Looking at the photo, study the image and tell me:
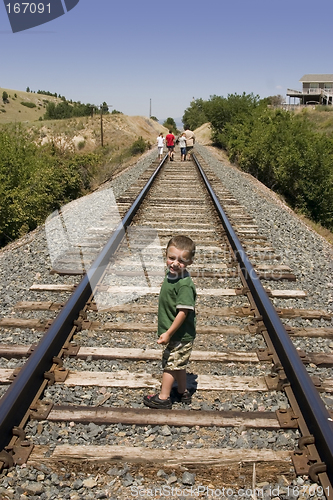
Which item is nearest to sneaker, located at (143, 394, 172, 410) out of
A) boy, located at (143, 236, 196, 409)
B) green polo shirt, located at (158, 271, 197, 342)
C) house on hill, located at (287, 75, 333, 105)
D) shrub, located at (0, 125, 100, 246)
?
boy, located at (143, 236, 196, 409)

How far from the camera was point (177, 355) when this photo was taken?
10.6 feet

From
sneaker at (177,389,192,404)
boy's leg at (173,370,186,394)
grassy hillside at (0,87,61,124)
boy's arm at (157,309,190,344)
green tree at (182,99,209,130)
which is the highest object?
grassy hillside at (0,87,61,124)

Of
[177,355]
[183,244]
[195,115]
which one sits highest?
[195,115]

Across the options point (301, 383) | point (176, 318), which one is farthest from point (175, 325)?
→ point (301, 383)

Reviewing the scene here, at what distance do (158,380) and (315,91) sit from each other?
9274 cm

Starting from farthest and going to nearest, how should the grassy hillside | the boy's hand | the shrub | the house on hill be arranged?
Result: the grassy hillside → the house on hill → the shrub → the boy's hand

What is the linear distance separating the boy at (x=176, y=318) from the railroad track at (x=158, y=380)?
0.15m

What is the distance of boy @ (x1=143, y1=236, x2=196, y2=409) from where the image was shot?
3092 mm

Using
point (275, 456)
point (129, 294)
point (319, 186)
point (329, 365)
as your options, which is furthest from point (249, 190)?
point (275, 456)

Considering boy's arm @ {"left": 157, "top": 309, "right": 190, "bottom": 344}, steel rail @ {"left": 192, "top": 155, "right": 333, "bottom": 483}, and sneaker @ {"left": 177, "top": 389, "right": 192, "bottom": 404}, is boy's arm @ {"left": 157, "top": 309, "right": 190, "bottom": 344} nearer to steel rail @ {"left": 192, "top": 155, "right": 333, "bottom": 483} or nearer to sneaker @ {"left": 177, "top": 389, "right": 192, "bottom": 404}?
sneaker @ {"left": 177, "top": 389, "right": 192, "bottom": 404}

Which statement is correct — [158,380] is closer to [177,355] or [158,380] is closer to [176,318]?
[177,355]

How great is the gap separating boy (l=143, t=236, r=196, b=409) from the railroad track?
0.15 m

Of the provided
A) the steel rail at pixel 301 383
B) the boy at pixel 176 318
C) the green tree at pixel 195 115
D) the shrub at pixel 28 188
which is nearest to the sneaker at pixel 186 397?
the boy at pixel 176 318

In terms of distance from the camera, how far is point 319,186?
15.8 metres
